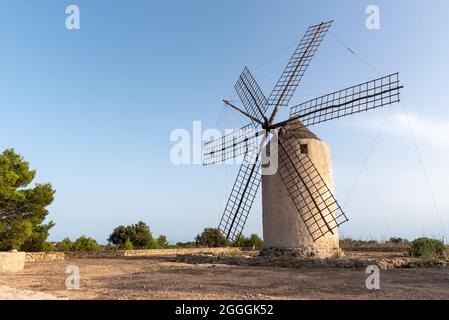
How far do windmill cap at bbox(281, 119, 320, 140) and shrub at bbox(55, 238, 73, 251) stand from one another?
1455 cm

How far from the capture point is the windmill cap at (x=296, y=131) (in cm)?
1348

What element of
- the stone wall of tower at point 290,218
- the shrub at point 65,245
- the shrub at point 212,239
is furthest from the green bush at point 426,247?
the shrub at point 65,245

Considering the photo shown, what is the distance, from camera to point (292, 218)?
503 inches

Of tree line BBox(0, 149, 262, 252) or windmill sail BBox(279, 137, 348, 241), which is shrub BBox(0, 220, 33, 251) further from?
windmill sail BBox(279, 137, 348, 241)

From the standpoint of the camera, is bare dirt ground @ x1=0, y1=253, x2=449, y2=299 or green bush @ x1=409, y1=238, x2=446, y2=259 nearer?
bare dirt ground @ x1=0, y1=253, x2=449, y2=299

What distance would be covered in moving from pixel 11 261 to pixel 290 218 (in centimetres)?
823

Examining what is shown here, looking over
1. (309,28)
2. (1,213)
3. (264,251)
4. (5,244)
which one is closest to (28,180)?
(1,213)

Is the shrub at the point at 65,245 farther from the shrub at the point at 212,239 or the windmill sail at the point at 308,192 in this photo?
the windmill sail at the point at 308,192

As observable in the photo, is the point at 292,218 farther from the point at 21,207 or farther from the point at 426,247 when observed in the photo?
the point at 21,207

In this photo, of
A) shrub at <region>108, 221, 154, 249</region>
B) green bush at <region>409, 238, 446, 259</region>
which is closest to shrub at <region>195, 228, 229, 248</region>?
shrub at <region>108, 221, 154, 249</region>

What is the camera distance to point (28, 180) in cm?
1608

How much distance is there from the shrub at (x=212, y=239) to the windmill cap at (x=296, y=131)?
14.0 metres

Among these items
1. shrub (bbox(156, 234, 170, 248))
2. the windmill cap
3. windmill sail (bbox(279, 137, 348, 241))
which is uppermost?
the windmill cap

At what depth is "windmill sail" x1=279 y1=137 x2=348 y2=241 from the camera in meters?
12.6
